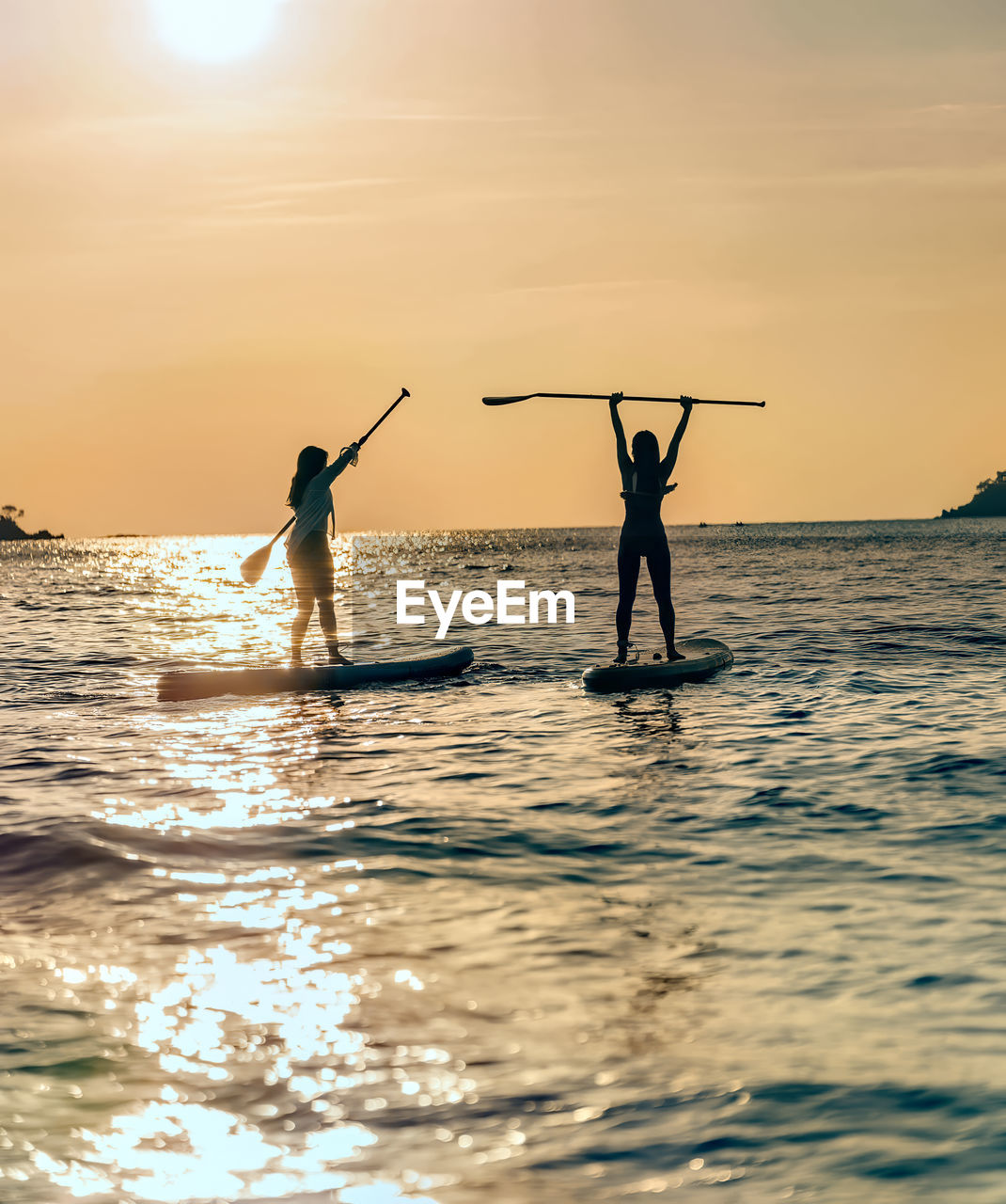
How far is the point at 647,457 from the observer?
13.7m

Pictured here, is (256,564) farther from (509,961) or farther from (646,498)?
(509,961)

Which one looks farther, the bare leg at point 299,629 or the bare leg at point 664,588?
the bare leg at point 299,629

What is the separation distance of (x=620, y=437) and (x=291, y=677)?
5363 millimetres

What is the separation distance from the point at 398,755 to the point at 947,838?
4.95 m

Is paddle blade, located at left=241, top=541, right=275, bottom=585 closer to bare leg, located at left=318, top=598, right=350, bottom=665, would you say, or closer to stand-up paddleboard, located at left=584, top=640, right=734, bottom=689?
bare leg, located at left=318, top=598, right=350, bottom=665

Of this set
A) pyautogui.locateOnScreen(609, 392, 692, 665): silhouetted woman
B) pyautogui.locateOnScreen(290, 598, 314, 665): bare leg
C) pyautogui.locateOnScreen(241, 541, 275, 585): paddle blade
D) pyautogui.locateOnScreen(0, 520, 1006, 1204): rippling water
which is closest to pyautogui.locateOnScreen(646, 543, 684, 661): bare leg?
pyautogui.locateOnScreen(609, 392, 692, 665): silhouetted woman

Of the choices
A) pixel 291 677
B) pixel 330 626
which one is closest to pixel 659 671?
pixel 330 626

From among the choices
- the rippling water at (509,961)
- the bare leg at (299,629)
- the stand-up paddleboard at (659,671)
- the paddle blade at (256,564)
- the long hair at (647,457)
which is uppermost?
the long hair at (647,457)

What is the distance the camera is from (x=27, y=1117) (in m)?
3.62

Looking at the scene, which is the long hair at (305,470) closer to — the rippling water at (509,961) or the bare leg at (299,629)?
the bare leg at (299,629)

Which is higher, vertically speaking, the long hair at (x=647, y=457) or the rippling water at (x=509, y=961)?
the long hair at (x=647, y=457)

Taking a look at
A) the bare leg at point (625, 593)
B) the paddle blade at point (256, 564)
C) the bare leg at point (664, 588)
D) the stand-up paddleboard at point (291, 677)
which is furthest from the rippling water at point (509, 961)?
the paddle blade at point (256, 564)

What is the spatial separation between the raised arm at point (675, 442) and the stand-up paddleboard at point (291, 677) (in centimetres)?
444

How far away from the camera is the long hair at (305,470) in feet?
47.0
